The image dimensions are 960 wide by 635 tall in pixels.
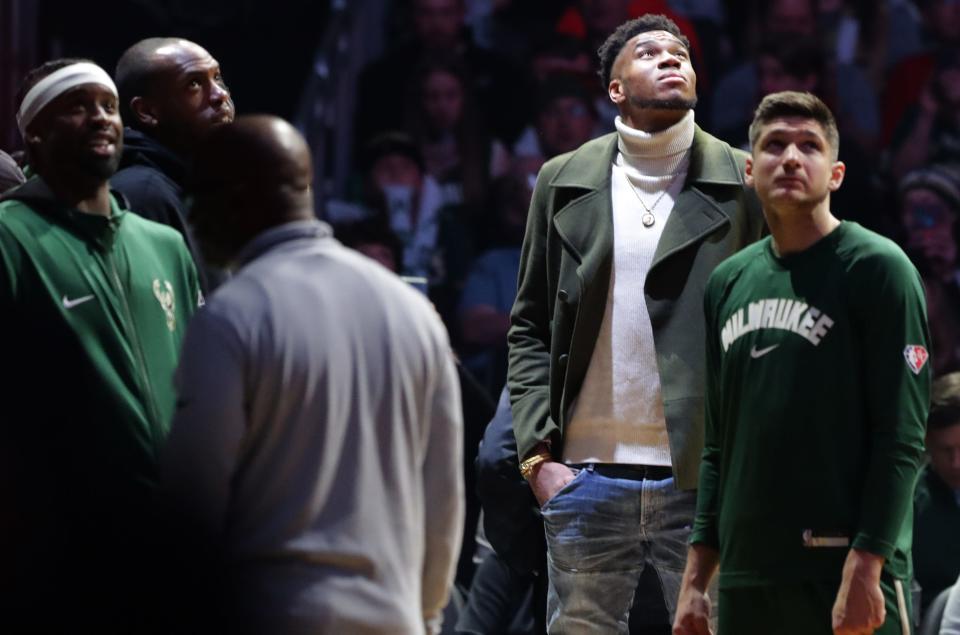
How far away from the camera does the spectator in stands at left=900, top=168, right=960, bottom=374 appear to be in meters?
7.96

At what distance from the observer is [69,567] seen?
2879mm

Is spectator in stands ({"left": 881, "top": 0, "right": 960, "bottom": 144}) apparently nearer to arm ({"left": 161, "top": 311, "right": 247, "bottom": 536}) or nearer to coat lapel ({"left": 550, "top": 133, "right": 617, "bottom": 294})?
coat lapel ({"left": 550, "top": 133, "right": 617, "bottom": 294})

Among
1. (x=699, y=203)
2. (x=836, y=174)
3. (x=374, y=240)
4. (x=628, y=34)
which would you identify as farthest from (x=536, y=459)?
(x=374, y=240)

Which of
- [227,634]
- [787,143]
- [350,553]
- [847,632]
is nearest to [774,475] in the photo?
[847,632]

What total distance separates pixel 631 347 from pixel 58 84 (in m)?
1.43

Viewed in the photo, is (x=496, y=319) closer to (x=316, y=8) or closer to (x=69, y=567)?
(x=316, y=8)

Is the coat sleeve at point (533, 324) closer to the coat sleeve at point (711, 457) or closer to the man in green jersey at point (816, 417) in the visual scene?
the coat sleeve at point (711, 457)

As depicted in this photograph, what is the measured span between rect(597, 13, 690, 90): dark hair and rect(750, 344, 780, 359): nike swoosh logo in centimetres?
110

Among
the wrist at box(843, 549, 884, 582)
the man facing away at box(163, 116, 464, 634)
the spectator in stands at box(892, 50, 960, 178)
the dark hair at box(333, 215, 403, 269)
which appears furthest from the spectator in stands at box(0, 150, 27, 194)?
the spectator in stands at box(892, 50, 960, 178)

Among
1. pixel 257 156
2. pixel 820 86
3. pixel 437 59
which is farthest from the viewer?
pixel 437 59

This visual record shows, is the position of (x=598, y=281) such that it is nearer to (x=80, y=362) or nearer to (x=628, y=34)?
(x=628, y=34)

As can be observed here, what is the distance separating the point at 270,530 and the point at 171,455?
0.20m

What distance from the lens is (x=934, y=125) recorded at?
8.44 meters

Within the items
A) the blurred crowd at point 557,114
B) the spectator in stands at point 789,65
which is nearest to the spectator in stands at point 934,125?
the blurred crowd at point 557,114
